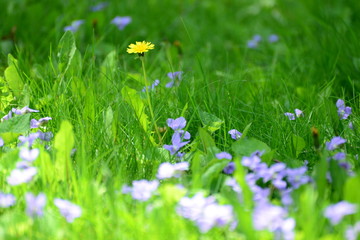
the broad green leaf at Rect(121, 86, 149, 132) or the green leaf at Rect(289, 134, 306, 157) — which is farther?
the broad green leaf at Rect(121, 86, 149, 132)

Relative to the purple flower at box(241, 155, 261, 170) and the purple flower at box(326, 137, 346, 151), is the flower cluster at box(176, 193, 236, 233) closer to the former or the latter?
the purple flower at box(241, 155, 261, 170)

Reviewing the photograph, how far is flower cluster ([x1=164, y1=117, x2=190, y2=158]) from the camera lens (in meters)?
1.94

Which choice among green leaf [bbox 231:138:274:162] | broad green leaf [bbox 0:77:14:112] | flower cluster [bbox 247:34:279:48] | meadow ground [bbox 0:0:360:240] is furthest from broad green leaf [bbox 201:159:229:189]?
flower cluster [bbox 247:34:279:48]

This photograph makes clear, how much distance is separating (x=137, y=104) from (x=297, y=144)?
62cm

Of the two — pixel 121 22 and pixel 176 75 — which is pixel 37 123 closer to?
pixel 176 75

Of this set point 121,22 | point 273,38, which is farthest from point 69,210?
point 273,38

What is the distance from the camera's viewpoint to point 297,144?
196 centimetres

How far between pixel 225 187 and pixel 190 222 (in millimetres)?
254

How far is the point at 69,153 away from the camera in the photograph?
172 cm

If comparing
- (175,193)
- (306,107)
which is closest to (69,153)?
(175,193)

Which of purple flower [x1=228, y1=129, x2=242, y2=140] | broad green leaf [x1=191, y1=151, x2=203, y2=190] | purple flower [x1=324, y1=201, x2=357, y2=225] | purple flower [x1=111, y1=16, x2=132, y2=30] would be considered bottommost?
purple flower [x1=111, y1=16, x2=132, y2=30]

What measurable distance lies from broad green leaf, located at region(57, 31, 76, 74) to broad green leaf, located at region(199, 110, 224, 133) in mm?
689

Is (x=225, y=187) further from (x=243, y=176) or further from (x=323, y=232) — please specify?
(x=323, y=232)

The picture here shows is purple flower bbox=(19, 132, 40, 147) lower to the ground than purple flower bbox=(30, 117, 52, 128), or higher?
higher
